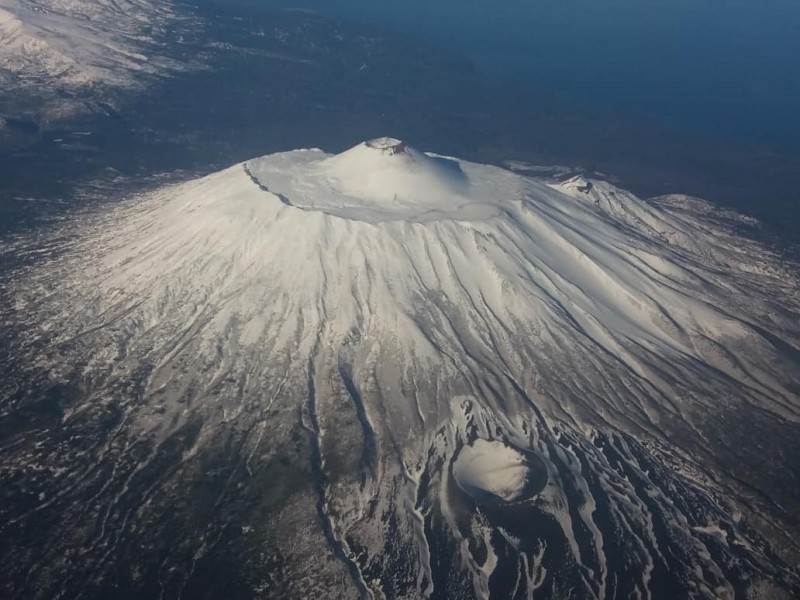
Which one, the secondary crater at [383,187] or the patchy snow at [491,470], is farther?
the secondary crater at [383,187]

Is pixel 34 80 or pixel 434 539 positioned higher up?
pixel 434 539

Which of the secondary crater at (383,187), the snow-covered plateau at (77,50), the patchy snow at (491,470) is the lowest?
the snow-covered plateau at (77,50)

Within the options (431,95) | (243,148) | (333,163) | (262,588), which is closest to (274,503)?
(262,588)

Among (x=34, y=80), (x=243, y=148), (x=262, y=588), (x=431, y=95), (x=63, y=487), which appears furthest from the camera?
(x=431, y=95)

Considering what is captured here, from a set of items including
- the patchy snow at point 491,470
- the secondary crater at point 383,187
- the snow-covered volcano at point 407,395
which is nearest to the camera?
the snow-covered volcano at point 407,395

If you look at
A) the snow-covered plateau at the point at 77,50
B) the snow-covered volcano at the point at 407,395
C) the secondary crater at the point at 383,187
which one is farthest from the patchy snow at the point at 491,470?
the snow-covered plateau at the point at 77,50

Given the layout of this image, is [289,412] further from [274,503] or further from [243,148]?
[243,148]

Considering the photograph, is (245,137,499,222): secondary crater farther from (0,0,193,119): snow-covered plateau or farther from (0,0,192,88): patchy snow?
(0,0,192,88): patchy snow

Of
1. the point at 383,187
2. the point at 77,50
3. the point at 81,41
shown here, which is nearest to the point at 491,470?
the point at 383,187

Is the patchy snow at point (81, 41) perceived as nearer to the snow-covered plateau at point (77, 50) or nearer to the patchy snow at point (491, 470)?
the snow-covered plateau at point (77, 50)
